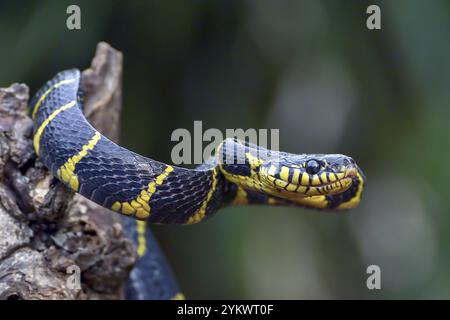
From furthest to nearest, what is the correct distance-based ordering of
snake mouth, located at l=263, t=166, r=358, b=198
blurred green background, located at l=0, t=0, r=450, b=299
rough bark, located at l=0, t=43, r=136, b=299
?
blurred green background, located at l=0, t=0, r=450, b=299 → snake mouth, located at l=263, t=166, r=358, b=198 → rough bark, located at l=0, t=43, r=136, b=299

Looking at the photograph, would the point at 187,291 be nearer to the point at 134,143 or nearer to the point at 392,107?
the point at 134,143

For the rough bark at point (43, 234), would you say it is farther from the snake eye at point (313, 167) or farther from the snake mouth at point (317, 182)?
the snake eye at point (313, 167)

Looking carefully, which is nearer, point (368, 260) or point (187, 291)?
point (368, 260)

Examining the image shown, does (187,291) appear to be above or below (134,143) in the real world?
below

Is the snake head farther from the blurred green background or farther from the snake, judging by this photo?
the blurred green background

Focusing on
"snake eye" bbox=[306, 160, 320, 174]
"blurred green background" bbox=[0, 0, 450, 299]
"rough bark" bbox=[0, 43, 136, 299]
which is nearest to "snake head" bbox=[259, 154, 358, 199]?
"snake eye" bbox=[306, 160, 320, 174]

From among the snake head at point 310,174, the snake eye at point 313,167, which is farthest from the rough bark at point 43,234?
the snake eye at point 313,167

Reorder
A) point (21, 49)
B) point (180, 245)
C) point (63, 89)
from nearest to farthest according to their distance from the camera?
point (63, 89), point (21, 49), point (180, 245)
